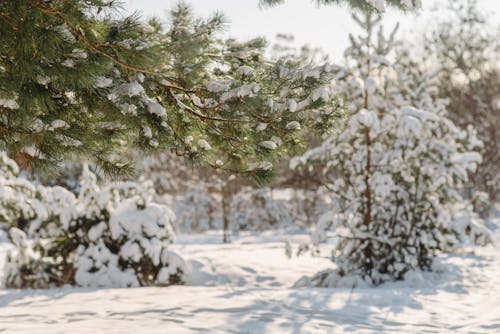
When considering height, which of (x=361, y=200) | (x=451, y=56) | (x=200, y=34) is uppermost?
(x=451, y=56)

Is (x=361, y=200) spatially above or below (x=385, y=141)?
below

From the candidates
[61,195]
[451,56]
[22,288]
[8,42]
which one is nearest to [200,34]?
[8,42]

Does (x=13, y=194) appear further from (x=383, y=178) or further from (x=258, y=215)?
(x=258, y=215)

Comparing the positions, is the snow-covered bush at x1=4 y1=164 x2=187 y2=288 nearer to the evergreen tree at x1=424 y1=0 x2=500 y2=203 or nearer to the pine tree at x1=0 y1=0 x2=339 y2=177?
the pine tree at x1=0 y1=0 x2=339 y2=177

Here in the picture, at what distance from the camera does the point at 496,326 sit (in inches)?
180

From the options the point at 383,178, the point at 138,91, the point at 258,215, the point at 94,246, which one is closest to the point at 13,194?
the point at 94,246

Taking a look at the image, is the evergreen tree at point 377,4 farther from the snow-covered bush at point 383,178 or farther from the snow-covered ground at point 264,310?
the snow-covered bush at point 383,178

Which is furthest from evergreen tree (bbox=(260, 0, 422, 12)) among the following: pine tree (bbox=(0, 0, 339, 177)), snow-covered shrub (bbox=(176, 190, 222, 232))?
snow-covered shrub (bbox=(176, 190, 222, 232))

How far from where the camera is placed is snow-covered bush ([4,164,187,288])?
24.0 ft

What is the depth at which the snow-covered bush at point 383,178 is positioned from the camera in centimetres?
750

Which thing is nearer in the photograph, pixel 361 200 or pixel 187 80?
pixel 187 80

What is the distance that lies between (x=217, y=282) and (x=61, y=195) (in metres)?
2.72

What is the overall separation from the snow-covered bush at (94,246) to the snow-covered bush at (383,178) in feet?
7.84

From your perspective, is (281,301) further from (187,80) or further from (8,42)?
(8,42)
